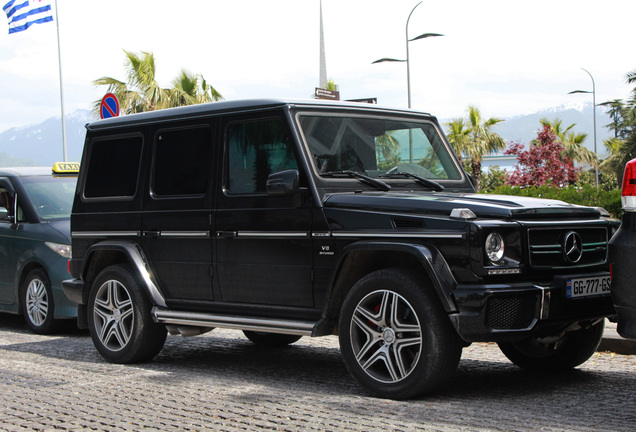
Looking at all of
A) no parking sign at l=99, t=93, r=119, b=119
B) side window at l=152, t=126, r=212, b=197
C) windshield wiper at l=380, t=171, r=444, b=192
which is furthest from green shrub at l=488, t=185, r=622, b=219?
side window at l=152, t=126, r=212, b=197

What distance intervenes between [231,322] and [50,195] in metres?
5.25

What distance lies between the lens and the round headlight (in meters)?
5.71

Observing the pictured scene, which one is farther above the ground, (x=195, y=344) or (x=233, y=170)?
(x=233, y=170)

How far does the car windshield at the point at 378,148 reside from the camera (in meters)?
6.99

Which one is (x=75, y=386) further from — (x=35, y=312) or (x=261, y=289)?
(x=35, y=312)

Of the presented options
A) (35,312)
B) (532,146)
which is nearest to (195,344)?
(35,312)

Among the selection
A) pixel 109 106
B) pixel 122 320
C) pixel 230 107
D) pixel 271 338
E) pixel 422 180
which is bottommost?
pixel 271 338

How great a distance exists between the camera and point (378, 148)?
24.0ft

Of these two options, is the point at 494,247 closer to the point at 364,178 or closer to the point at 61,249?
the point at 364,178

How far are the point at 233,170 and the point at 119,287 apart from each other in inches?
69.9

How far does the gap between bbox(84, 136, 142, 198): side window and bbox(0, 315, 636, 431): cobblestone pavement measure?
1.60 m

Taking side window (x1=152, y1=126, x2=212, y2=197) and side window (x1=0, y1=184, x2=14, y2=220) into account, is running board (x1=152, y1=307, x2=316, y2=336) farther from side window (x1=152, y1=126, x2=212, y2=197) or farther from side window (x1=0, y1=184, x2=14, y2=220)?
side window (x1=0, y1=184, x2=14, y2=220)

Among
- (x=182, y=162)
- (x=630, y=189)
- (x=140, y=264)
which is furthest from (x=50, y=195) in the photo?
(x=630, y=189)

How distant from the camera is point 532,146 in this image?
45438mm
